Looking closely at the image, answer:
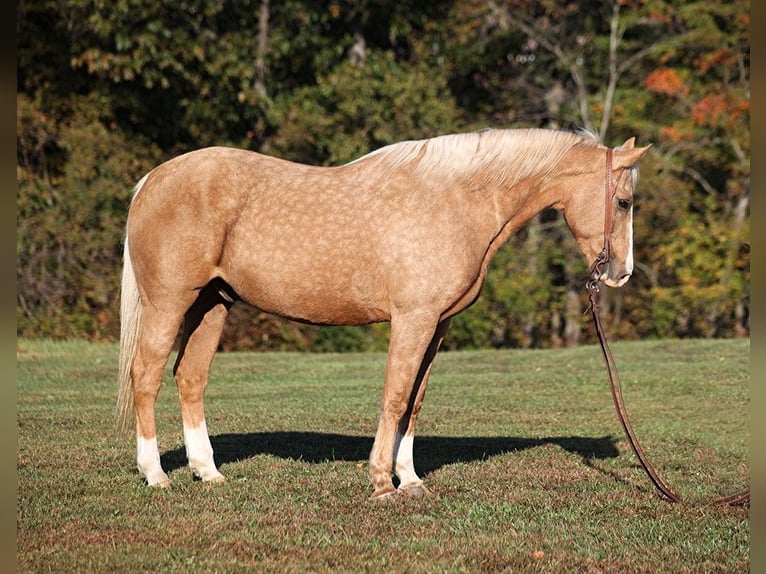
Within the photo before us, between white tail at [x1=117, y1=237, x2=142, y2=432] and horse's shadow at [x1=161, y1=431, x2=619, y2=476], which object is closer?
white tail at [x1=117, y1=237, x2=142, y2=432]

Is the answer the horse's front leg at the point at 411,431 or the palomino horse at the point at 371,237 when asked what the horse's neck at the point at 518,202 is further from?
the horse's front leg at the point at 411,431

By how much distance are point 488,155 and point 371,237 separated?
950 millimetres

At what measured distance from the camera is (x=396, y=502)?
670 centimetres

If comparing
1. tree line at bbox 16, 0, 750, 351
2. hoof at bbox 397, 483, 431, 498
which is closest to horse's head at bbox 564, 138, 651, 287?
hoof at bbox 397, 483, 431, 498

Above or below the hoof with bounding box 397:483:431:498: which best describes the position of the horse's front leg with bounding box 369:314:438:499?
above

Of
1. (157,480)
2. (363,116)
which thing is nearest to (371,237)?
(157,480)

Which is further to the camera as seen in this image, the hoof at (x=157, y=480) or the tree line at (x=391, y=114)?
the tree line at (x=391, y=114)

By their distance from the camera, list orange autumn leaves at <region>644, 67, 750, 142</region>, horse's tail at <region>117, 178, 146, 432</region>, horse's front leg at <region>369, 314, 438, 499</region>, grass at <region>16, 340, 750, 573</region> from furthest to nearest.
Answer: orange autumn leaves at <region>644, 67, 750, 142</region>
horse's tail at <region>117, 178, 146, 432</region>
horse's front leg at <region>369, 314, 438, 499</region>
grass at <region>16, 340, 750, 573</region>

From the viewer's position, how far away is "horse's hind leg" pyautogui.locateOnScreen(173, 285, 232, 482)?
7.52 metres

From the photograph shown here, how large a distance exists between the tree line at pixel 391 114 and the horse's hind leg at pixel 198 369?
42.0 feet

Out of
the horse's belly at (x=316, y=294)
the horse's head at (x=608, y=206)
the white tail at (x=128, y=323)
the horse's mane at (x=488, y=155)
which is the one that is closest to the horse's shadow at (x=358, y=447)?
the white tail at (x=128, y=323)

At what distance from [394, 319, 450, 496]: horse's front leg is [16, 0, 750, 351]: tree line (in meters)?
13.1

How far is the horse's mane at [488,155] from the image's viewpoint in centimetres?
711

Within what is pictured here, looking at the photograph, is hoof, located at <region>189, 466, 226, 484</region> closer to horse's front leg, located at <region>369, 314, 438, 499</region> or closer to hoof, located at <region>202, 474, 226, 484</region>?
hoof, located at <region>202, 474, 226, 484</region>
